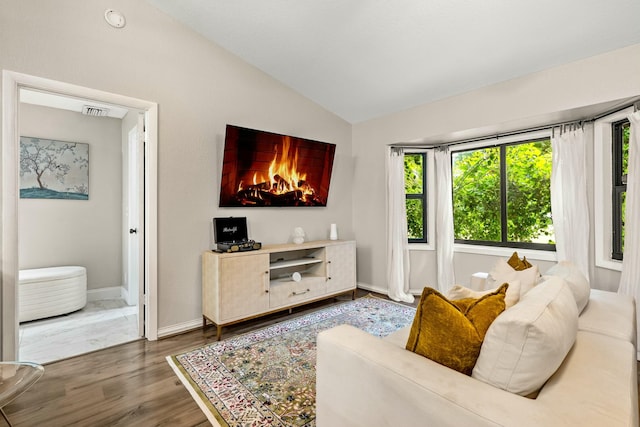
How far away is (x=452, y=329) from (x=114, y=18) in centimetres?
321

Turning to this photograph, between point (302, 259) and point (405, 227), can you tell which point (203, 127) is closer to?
point (302, 259)

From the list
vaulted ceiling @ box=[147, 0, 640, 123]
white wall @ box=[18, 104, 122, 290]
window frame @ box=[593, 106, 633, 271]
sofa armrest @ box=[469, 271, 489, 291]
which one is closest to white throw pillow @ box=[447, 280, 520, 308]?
sofa armrest @ box=[469, 271, 489, 291]

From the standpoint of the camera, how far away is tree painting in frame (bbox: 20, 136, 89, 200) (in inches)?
139

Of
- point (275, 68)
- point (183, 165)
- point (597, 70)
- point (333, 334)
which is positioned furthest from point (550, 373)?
point (275, 68)

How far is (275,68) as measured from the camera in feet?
11.1

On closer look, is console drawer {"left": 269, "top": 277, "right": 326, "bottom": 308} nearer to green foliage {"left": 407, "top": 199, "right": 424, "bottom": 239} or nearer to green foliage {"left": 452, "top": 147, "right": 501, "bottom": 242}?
green foliage {"left": 407, "top": 199, "right": 424, "bottom": 239}

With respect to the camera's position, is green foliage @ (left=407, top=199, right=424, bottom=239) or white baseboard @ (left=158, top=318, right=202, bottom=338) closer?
white baseboard @ (left=158, top=318, right=202, bottom=338)

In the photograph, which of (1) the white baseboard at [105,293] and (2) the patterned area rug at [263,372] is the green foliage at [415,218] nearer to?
(2) the patterned area rug at [263,372]

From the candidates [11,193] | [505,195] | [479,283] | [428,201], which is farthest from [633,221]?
[11,193]

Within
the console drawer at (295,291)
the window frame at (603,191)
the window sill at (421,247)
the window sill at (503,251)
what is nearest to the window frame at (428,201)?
the window sill at (421,247)

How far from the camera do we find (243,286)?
2850 mm

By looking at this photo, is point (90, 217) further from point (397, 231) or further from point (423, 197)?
point (423, 197)

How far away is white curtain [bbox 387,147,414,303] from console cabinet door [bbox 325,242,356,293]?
1.71 ft

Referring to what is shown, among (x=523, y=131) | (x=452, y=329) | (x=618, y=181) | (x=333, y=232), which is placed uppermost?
(x=523, y=131)
